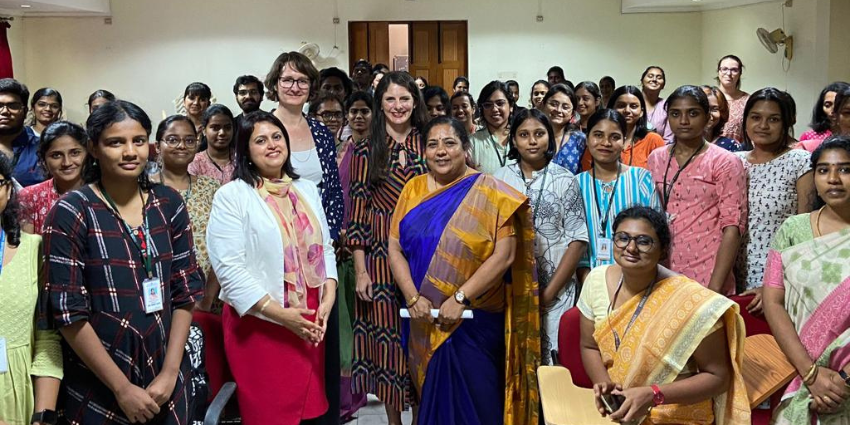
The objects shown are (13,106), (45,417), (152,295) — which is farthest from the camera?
(13,106)

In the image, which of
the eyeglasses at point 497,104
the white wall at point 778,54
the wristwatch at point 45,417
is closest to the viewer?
the wristwatch at point 45,417

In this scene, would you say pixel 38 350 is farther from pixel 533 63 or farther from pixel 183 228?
pixel 533 63

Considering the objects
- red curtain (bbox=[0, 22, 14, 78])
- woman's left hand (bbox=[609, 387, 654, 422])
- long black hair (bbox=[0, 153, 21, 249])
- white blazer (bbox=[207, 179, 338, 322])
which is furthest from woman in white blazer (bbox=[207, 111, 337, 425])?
red curtain (bbox=[0, 22, 14, 78])

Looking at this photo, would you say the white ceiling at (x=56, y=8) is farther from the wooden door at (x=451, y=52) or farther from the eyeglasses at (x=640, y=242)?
the eyeglasses at (x=640, y=242)

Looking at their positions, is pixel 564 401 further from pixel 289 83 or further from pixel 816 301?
pixel 289 83

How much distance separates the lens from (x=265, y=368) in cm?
254

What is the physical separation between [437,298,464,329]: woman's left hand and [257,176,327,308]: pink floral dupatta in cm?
45

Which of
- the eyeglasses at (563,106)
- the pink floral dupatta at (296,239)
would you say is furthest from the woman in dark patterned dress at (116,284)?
the eyeglasses at (563,106)

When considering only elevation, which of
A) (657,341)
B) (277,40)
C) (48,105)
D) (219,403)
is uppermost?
(277,40)

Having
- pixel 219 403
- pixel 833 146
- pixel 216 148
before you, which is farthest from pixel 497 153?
pixel 219 403

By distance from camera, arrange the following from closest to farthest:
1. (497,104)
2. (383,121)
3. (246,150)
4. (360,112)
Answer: (246,150) → (383,121) → (360,112) → (497,104)

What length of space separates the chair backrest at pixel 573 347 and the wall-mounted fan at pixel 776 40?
668cm

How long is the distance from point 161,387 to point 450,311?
1.07 metres

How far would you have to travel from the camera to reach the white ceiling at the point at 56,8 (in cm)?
866
